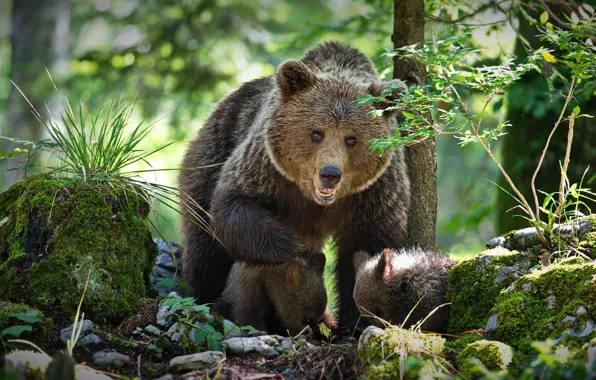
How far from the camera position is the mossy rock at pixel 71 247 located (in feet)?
16.1

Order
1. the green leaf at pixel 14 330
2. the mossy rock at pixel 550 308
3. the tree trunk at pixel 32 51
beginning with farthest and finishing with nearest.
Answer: the tree trunk at pixel 32 51, the green leaf at pixel 14 330, the mossy rock at pixel 550 308

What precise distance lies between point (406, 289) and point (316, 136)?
5.18 ft

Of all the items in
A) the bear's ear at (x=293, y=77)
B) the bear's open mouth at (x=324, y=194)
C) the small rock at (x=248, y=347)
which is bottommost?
the small rock at (x=248, y=347)

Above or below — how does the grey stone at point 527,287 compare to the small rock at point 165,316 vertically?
above

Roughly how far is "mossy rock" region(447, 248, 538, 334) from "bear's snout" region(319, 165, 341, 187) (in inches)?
48.1

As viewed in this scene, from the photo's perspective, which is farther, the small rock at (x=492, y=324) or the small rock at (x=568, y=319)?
the small rock at (x=492, y=324)

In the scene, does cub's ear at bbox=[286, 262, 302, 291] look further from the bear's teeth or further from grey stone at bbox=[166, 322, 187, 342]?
grey stone at bbox=[166, 322, 187, 342]

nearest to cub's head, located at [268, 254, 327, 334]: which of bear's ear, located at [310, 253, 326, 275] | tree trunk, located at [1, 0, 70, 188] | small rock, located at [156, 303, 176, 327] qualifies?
bear's ear, located at [310, 253, 326, 275]

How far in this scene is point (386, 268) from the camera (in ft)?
18.1

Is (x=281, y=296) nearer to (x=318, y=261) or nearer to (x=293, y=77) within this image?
(x=318, y=261)

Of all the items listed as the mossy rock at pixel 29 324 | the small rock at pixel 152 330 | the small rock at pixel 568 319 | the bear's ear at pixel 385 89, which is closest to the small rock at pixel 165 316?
the small rock at pixel 152 330

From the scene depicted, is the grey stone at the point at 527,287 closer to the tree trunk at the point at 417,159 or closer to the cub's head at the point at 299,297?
the cub's head at the point at 299,297

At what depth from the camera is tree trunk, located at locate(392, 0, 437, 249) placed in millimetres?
6801

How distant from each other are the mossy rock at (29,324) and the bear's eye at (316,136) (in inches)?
107
